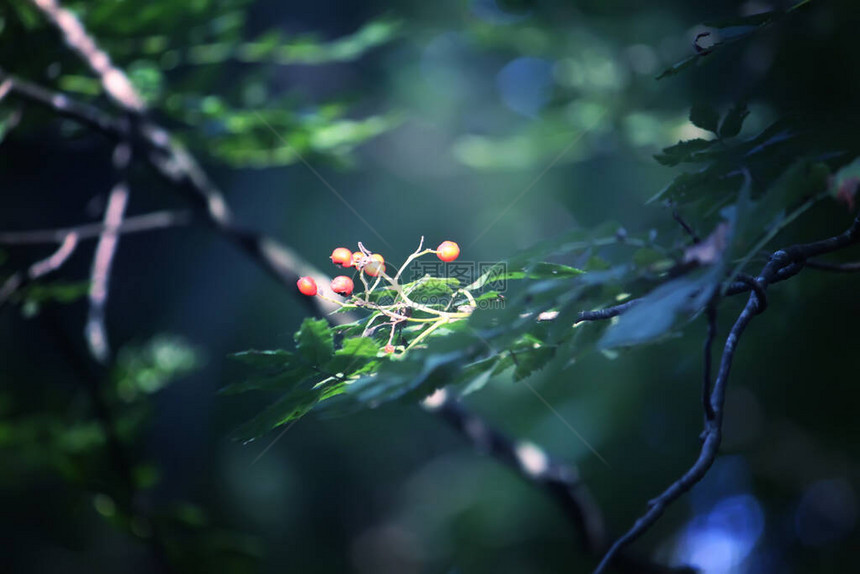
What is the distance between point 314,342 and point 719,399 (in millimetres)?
409

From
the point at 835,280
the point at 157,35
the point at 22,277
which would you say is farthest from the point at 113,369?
the point at 835,280

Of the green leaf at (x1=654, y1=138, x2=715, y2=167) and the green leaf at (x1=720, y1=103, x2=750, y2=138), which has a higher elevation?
the green leaf at (x1=720, y1=103, x2=750, y2=138)

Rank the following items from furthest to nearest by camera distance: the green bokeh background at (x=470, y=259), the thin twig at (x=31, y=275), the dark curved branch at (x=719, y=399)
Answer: the green bokeh background at (x=470, y=259), the thin twig at (x=31, y=275), the dark curved branch at (x=719, y=399)

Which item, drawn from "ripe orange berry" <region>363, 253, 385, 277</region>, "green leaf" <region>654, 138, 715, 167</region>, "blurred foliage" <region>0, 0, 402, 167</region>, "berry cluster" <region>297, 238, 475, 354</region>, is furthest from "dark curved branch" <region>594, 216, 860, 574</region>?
"blurred foliage" <region>0, 0, 402, 167</region>

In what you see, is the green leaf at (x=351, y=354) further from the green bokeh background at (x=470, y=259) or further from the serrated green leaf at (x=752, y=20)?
the serrated green leaf at (x=752, y=20)

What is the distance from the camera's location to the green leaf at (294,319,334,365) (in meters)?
0.55

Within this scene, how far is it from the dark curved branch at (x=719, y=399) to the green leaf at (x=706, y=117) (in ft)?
0.54

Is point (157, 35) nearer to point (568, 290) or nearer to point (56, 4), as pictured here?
point (56, 4)

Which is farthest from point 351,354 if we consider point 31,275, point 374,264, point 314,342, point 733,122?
point 31,275

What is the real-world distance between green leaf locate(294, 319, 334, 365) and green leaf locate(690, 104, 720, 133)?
464 mm

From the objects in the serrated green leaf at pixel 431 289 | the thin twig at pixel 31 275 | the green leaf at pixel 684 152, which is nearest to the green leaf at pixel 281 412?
the serrated green leaf at pixel 431 289

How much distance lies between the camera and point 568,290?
48 cm

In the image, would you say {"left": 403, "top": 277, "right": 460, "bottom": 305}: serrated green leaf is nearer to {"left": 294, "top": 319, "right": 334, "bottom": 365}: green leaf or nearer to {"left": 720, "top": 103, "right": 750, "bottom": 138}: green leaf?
{"left": 294, "top": 319, "right": 334, "bottom": 365}: green leaf

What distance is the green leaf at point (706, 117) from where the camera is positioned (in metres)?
0.63
